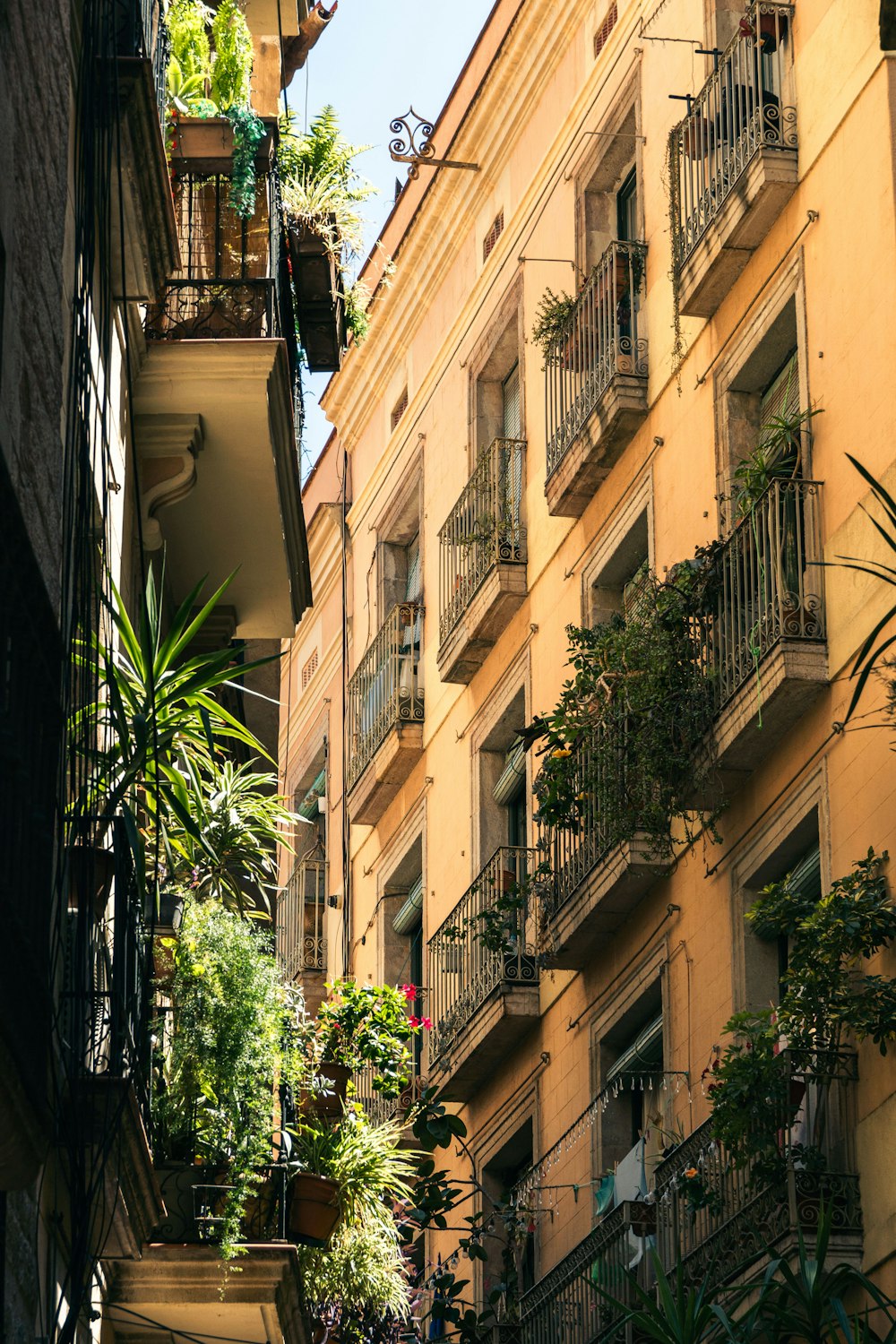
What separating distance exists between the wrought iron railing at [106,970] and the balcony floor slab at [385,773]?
41.2 feet

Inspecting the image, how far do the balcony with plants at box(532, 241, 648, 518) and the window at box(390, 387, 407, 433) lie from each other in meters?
5.96

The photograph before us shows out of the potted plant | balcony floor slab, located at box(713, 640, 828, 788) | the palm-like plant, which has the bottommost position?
the potted plant

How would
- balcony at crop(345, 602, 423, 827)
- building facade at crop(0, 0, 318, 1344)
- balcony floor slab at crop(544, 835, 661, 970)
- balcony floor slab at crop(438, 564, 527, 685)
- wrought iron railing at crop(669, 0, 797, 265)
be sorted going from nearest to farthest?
building facade at crop(0, 0, 318, 1344) < wrought iron railing at crop(669, 0, 797, 265) < balcony floor slab at crop(544, 835, 661, 970) < balcony floor slab at crop(438, 564, 527, 685) < balcony at crop(345, 602, 423, 827)

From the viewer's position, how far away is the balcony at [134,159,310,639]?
12.2 meters

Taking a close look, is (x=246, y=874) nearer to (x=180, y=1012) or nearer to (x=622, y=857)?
(x=180, y=1012)

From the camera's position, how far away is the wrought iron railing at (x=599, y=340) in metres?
17.9

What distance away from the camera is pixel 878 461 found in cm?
1362

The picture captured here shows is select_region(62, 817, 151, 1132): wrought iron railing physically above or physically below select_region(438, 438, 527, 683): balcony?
below

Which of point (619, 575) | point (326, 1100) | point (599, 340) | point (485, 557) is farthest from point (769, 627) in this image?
point (485, 557)

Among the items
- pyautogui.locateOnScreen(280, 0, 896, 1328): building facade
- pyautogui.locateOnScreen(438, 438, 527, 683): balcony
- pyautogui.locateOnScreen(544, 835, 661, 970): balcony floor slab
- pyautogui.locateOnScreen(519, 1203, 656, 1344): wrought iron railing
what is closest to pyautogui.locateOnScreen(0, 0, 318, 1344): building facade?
pyautogui.locateOnScreen(544, 835, 661, 970): balcony floor slab

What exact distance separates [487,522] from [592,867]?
16.2 ft

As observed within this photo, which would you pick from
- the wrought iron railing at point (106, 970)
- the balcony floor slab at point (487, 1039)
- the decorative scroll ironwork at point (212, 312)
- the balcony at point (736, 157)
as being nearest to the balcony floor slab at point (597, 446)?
the balcony at point (736, 157)

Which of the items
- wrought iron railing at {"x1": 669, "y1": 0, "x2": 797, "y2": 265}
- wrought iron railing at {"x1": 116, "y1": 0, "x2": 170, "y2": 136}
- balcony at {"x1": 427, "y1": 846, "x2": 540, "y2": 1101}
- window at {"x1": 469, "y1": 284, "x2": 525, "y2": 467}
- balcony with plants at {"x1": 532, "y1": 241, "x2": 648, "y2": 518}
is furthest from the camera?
window at {"x1": 469, "y1": 284, "x2": 525, "y2": 467}

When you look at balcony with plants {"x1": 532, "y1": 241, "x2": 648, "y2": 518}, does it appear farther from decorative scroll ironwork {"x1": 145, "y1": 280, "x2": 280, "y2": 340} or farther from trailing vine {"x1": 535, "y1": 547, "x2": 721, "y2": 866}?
decorative scroll ironwork {"x1": 145, "y1": 280, "x2": 280, "y2": 340}
